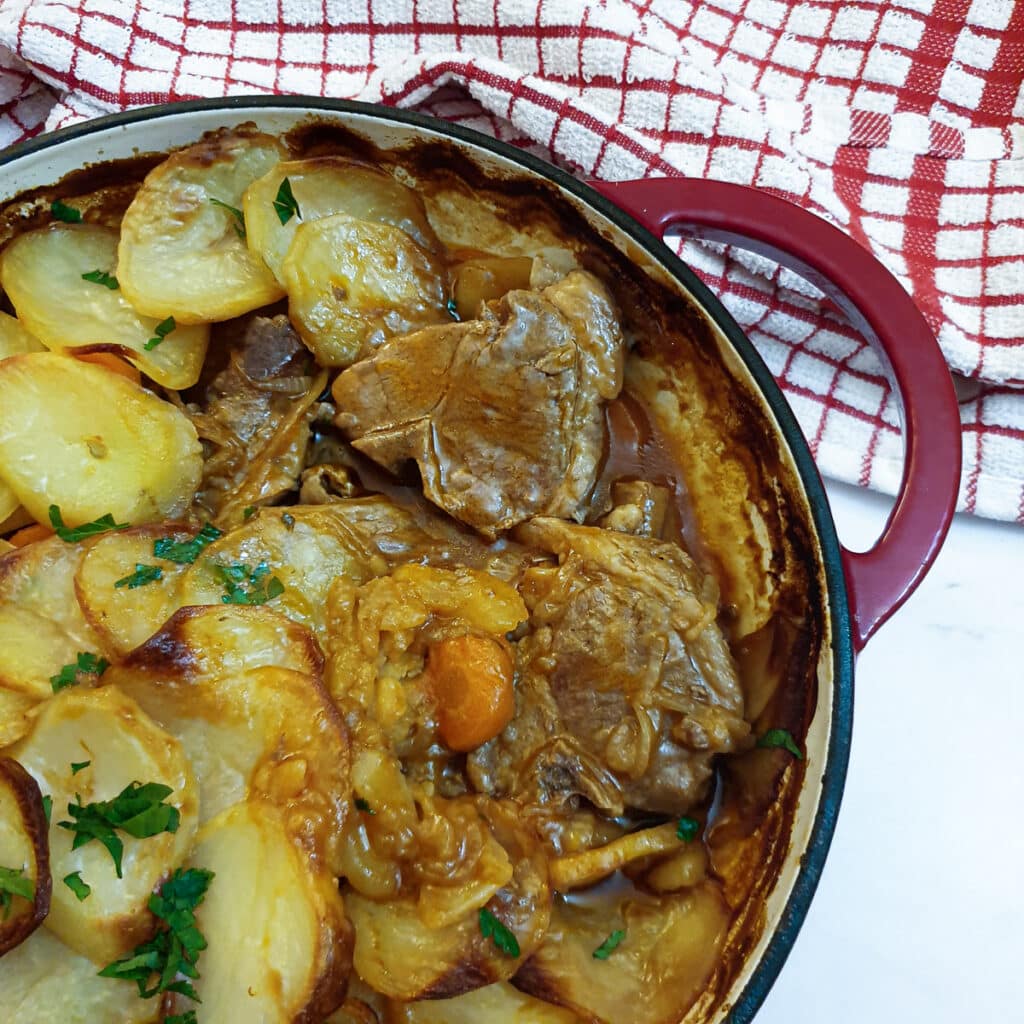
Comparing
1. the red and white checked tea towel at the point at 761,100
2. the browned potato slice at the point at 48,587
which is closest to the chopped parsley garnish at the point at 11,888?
the browned potato slice at the point at 48,587

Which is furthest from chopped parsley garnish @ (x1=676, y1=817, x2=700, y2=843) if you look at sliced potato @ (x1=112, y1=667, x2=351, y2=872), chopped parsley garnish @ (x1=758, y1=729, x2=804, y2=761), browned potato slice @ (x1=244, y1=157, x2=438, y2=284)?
browned potato slice @ (x1=244, y1=157, x2=438, y2=284)

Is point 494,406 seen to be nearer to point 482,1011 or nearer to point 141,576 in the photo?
point 141,576

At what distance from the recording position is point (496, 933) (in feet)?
4.31

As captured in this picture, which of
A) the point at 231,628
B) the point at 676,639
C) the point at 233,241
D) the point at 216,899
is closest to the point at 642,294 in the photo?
the point at 676,639

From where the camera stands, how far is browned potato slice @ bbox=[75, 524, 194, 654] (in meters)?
1.38

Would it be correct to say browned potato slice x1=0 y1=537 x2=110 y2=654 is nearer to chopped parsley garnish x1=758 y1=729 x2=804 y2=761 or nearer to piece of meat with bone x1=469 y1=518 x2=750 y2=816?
piece of meat with bone x1=469 y1=518 x2=750 y2=816

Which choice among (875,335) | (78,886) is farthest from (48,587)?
(875,335)

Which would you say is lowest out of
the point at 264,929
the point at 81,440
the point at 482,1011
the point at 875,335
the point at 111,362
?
the point at 482,1011

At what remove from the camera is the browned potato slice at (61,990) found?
117 cm

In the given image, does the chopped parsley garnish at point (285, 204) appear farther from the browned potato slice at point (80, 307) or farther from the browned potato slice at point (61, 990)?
the browned potato slice at point (61, 990)

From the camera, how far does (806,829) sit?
4.42ft

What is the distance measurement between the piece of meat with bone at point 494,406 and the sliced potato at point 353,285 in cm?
7

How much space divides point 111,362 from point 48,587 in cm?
42

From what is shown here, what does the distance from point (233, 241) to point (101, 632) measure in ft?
2.40
